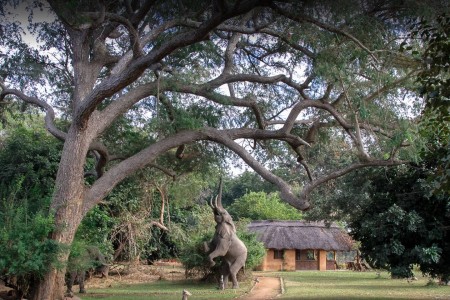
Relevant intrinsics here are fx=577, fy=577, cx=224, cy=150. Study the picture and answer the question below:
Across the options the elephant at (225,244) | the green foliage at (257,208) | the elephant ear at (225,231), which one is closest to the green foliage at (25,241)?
the elephant at (225,244)

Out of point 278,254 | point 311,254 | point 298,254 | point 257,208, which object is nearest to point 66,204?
point 278,254

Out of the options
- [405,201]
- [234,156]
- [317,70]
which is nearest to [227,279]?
[234,156]

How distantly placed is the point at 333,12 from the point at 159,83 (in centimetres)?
464

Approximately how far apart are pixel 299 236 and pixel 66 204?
1210 inches

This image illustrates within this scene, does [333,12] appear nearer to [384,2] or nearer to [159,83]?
[384,2]

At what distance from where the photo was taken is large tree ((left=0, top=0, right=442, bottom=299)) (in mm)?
11266

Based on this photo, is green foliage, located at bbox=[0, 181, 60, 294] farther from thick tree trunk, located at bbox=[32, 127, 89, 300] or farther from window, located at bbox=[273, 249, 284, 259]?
window, located at bbox=[273, 249, 284, 259]

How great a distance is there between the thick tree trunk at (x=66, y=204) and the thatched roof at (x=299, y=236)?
27.4 metres

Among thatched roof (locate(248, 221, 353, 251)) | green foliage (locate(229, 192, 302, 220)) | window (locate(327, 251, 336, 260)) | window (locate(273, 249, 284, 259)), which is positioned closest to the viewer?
thatched roof (locate(248, 221, 353, 251))

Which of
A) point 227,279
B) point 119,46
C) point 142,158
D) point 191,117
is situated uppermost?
point 119,46

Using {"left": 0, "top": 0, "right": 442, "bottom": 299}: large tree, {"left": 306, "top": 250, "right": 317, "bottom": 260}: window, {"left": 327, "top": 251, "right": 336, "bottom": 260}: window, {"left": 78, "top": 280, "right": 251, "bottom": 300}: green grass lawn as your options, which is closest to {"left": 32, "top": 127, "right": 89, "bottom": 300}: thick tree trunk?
{"left": 0, "top": 0, "right": 442, "bottom": 299}: large tree

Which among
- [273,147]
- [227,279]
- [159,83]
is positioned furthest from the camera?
[227,279]

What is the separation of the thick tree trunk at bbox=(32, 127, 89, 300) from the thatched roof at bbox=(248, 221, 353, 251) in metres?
27.4

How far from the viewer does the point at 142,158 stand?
13891 millimetres
